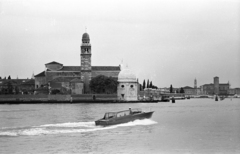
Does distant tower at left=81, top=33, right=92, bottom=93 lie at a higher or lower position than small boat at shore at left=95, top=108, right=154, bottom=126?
higher

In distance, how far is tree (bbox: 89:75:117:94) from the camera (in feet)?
283

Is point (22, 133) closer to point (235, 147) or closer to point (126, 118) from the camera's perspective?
point (126, 118)

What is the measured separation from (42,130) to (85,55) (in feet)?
221

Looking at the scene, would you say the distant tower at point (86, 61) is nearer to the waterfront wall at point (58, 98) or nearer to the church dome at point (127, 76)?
the waterfront wall at point (58, 98)

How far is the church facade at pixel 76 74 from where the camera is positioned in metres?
88.9

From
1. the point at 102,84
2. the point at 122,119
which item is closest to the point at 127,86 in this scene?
the point at 102,84

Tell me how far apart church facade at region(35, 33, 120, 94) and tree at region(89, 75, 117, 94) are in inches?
116

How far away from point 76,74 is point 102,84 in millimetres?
10627

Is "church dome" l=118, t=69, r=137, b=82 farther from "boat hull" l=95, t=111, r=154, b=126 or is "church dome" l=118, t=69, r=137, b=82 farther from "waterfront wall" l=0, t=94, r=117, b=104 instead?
"boat hull" l=95, t=111, r=154, b=126

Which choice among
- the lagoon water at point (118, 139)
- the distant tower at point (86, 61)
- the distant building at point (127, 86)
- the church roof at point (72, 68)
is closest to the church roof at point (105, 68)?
the church roof at point (72, 68)

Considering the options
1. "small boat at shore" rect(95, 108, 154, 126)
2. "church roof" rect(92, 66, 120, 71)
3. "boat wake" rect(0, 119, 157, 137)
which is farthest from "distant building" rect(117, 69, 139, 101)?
"boat wake" rect(0, 119, 157, 137)

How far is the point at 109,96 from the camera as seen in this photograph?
8588cm

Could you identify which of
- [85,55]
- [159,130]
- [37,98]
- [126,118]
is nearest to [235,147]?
[159,130]

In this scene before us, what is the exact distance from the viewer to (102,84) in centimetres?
8625
